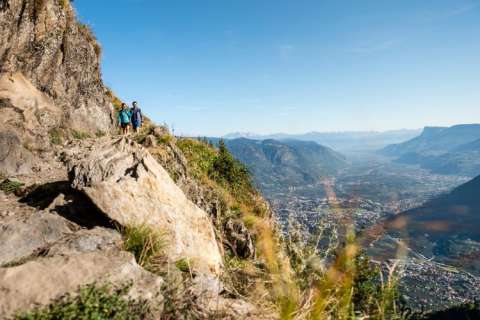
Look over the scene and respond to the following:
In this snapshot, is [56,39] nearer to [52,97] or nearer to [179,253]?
[52,97]

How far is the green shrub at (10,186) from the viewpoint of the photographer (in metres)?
10.4

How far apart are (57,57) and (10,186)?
15.1 m

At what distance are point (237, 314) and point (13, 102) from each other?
17703 millimetres

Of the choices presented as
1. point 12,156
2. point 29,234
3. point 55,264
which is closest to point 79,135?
point 12,156

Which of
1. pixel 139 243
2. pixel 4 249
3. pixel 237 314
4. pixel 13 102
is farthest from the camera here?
pixel 13 102

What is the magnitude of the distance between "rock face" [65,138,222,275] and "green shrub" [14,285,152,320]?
231 cm

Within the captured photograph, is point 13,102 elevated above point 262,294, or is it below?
above

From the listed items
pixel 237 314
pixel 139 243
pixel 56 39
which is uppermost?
pixel 56 39

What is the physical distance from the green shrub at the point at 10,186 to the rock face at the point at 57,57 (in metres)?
7.74

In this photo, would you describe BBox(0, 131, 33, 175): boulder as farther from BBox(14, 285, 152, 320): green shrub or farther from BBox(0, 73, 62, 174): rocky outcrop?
BBox(14, 285, 152, 320): green shrub

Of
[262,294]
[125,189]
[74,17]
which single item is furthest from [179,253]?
[74,17]

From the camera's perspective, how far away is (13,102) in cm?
1709

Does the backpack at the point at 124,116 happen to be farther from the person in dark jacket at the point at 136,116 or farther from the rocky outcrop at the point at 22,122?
the rocky outcrop at the point at 22,122

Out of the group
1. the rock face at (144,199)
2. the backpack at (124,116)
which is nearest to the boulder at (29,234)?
the rock face at (144,199)
